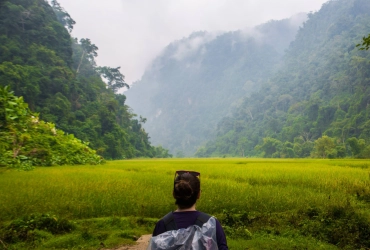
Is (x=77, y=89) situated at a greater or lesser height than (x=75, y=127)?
greater

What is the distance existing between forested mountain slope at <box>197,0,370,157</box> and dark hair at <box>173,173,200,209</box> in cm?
3707

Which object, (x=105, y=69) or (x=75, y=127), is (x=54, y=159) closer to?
(x=75, y=127)

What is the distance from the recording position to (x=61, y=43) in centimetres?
4388

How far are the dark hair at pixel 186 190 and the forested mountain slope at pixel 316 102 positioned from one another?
122 feet

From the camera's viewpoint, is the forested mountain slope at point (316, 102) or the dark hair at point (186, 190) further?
the forested mountain slope at point (316, 102)

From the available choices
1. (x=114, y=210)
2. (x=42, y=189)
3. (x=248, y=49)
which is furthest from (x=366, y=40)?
(x=248, y=49)

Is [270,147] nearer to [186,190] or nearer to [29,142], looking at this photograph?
[29,142]

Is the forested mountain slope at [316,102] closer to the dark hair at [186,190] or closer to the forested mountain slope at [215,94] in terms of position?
the forested mountain slope at [215,94]

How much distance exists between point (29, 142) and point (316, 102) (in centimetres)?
6403

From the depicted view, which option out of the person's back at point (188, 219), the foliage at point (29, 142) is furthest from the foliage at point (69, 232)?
the foliage at point (29, 142)

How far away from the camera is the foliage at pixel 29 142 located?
8.62 meters

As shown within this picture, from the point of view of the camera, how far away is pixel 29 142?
13367mm

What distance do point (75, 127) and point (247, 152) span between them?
53.6m

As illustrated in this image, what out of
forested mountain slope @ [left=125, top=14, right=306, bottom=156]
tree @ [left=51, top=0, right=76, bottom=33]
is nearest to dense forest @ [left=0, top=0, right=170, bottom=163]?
tree @ [left=51, top=0, right=76, bottom=33]
